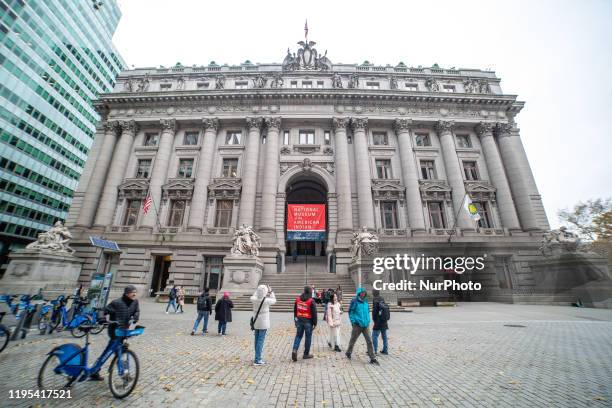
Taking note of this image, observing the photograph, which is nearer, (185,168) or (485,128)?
(185,168)

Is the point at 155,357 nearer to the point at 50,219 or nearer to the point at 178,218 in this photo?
the point at 178,218

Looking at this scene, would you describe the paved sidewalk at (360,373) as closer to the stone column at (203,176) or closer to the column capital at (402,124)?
the stone column at (203,176)

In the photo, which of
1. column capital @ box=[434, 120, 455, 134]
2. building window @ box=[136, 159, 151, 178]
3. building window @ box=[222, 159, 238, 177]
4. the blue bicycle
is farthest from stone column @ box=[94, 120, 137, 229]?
column capital @ box=[434, 120, 455, 134]

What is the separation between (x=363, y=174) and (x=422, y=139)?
9816 mm

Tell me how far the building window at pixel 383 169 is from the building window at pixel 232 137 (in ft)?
54.3

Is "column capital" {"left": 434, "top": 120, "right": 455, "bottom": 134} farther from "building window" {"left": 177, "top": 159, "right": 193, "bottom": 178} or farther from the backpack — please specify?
"building window" {"left": 177, "top": 159, "right": 193, "bottom": 178}

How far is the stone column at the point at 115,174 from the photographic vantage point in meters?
24.6

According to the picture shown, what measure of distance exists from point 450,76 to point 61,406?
40.7 metres

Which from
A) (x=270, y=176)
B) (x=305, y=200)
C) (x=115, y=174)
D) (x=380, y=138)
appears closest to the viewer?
(x=270, y=176)

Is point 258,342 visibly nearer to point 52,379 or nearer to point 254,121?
point 52,379

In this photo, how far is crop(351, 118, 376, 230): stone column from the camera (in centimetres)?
2456

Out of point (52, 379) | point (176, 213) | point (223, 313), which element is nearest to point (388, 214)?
point (223, 313)

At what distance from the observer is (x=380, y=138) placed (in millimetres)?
29406

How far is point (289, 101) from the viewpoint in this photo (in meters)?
28.9
